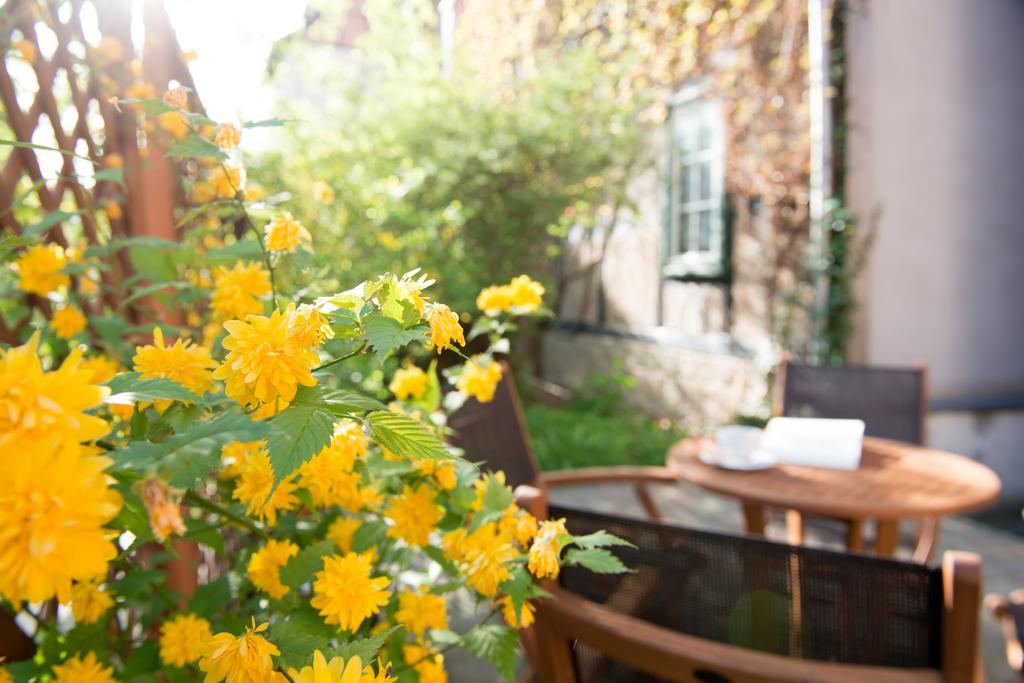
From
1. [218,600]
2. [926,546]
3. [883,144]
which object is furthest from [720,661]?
[883,144]

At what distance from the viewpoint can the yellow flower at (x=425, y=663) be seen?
0.86 m

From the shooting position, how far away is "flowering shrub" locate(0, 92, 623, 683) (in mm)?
365

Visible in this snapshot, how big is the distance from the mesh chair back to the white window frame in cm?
458

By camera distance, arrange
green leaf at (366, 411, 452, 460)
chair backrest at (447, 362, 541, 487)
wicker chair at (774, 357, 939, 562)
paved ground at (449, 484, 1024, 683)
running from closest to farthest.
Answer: green leaf at (366, 411, 452, 460)
chair backrest at (447, 362, 541, 487)
paved ground at (449, 484, 1024, 683)
wicker chair at (774, 357, 939, 562)

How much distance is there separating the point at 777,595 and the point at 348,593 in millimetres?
500

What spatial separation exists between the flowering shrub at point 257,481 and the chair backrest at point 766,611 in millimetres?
161

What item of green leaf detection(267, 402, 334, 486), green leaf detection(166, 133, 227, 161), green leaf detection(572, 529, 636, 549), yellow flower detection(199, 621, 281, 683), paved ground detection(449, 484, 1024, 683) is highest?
green leaf detection(166, 133, 227, 161)

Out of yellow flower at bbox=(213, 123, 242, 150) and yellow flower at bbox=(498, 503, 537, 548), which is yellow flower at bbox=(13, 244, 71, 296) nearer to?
yellow flower at bbox=(213, 123, 242, 150)

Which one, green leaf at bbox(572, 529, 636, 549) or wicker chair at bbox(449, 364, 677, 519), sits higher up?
green leaf at bbox(572, 529, 636, 549)

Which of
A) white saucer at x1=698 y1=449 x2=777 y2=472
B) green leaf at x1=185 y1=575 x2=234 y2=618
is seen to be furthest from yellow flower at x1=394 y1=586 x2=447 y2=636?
white saucer at x1=698 y1=449 x2=777 y2=472

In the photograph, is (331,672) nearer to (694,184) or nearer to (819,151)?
(819,151)

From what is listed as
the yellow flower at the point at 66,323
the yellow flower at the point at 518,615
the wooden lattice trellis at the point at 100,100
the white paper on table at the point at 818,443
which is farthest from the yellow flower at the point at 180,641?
the white paper on table at the point at 818,443

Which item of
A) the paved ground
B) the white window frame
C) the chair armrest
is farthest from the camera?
the white window frame

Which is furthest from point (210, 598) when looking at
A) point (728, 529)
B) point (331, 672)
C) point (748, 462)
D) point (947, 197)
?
point (947, 197)
